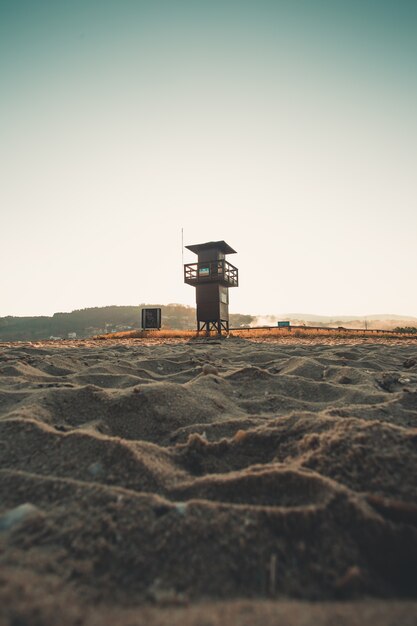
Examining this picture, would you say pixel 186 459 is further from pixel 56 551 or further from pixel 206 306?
pixel 206 306

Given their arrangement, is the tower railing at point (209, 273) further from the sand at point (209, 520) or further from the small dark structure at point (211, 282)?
the sand at point (209, 520)

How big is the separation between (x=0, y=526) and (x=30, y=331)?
88483 millimetres

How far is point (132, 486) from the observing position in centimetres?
118

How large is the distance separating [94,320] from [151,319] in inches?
2829

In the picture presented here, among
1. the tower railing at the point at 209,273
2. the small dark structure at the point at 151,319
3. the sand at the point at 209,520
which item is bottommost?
the sand at the point at 209,520

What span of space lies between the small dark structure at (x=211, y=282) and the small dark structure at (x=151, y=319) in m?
3.61

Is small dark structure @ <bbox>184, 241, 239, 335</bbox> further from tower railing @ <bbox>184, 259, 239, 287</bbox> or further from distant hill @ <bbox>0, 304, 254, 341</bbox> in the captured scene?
distant hill @ <bbox>0, 304, 254, 341</bbox>

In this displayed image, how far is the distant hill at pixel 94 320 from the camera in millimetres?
78375

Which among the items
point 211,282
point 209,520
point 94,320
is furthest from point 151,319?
point 94,320

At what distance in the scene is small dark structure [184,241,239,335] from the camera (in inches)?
645

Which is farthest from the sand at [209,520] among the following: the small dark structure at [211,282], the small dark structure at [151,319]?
the small dark structure at [151,319]

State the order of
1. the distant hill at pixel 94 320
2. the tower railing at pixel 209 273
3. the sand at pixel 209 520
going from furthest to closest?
1. the distant hill at pixel 94 320
2. the tower railing at pixel 209 273
3. the sand at pixel 209 520

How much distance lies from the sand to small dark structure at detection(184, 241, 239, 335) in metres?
14.5

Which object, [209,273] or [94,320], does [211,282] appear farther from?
[94,320]
